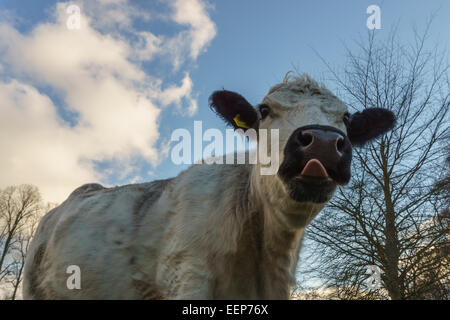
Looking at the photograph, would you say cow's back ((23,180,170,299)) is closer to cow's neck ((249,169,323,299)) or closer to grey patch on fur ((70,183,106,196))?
grey patch on fur ((70,183,106,196))

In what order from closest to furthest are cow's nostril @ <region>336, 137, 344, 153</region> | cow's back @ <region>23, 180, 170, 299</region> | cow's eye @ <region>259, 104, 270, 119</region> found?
cow's nostril @ <region>336, 137, 344, 153</region> → cow's back @ <region>23, 180, 170, 299</region> → cow's eye @ <region>259, 104, 270, 119</region>

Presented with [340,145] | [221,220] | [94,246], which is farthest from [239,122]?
[94,246]

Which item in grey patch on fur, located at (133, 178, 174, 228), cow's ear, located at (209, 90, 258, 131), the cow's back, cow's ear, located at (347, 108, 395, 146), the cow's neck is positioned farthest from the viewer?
cow's ear, located at (347, 108, 395, 146)

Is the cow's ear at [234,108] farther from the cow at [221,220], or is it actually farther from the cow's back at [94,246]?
the cow's back at [94,246]

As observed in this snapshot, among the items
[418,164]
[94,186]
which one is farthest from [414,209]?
[94,186]

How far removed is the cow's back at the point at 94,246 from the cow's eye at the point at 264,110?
4.83 ft

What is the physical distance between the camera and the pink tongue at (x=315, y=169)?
2570mm

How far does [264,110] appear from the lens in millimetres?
3592

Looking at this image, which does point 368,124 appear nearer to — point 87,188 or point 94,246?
point 94,246

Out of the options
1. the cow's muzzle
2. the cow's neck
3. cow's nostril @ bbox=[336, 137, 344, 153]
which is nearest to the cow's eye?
the cow's neck

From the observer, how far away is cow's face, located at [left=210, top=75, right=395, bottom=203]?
8.63ft

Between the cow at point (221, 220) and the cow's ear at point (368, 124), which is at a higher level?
the cow's ear at point (368, 124)
